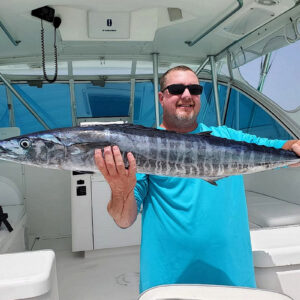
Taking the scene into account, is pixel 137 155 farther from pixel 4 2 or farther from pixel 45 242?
pixel 45 242

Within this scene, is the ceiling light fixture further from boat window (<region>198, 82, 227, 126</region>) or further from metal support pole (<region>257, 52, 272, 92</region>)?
boat window (<region>198, 82, 227, 126</region>)

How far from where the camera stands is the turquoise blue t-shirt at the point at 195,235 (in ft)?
4.19

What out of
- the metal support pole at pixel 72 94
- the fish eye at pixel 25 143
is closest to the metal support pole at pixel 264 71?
the metal support pole at pixel 72 94

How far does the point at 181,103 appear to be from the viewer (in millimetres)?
1303

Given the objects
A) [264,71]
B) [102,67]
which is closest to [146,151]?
[264,71]

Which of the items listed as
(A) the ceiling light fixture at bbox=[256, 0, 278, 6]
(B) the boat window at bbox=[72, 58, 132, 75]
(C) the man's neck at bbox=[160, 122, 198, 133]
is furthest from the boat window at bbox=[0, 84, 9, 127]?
(C) the man's neck at bbox=[160, 122, 198, 133]

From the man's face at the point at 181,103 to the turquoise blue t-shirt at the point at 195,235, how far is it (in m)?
0.26

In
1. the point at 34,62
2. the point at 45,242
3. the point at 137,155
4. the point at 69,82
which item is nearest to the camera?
the point at 137,155

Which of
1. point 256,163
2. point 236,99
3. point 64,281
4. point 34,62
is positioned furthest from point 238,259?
point 236,99

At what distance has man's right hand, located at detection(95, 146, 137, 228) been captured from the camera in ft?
3.37

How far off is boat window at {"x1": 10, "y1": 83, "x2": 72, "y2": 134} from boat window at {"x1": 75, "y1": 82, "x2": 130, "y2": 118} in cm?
25

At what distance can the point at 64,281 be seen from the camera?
277 centimetres

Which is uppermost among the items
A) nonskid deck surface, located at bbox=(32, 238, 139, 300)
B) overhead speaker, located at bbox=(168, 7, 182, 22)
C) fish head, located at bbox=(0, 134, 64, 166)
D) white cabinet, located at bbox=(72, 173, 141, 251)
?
overhead speaker, located at bbox=(168, 7, 182, 22)

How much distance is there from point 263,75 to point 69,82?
3178 mm
